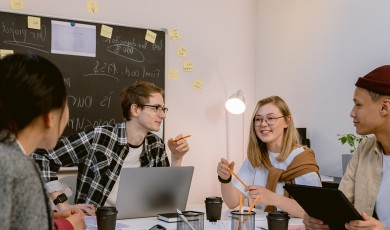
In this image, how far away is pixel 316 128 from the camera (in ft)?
10.9

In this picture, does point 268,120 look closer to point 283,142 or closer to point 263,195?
point 283,142

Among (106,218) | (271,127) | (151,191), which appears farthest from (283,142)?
(106,218)

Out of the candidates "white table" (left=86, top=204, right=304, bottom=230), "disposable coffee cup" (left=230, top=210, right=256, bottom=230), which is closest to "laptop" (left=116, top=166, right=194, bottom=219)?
"white table" (left=86, top=204, right=304, bottom=230)

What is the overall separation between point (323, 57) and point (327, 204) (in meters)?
2.12

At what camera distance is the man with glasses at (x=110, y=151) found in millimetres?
2330

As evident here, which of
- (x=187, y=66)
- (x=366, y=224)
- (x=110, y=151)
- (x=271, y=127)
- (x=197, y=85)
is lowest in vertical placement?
(x=366, y=224)

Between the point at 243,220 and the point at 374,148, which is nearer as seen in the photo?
the point at 243,220

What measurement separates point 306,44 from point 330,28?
0.88 feet

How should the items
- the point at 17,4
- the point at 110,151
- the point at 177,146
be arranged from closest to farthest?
the point at 110,151
the point at 177,146
the point at 17,4

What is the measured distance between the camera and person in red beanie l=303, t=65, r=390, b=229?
1687 millimetres

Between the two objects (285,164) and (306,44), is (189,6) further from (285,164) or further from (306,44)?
(285,164)

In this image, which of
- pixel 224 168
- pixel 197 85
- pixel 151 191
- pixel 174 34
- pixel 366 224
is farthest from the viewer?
pixel 197 85

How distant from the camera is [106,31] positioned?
3.28m

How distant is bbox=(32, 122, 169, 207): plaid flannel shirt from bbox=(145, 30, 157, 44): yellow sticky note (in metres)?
1.22
